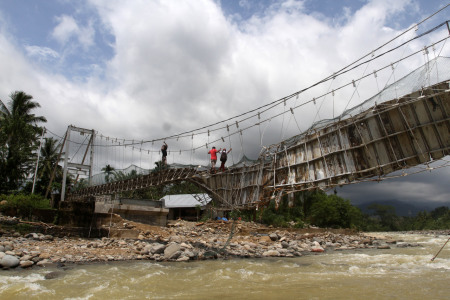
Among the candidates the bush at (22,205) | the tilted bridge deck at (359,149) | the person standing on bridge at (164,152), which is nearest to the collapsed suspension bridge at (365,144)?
the tilted bridge deck at (359,149)

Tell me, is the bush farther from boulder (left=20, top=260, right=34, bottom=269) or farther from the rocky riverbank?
boulder (left=20, top=260, right=34, bottom=269)

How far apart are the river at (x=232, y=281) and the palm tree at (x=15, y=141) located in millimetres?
21941

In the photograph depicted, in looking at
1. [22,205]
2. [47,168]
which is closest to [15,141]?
[47,168]

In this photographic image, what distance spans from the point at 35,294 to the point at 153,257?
5032 millimetres

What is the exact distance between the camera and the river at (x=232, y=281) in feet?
21.5

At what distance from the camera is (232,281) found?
7973mm

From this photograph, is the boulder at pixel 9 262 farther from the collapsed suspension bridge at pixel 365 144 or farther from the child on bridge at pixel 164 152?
the child on bridge at pixel 164 152

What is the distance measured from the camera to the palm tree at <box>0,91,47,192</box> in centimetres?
2672

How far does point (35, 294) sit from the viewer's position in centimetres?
659

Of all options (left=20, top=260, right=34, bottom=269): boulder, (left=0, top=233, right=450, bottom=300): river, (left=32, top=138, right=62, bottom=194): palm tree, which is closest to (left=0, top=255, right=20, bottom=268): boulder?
(left=20, top=260, right=34, bottom=269): boulder

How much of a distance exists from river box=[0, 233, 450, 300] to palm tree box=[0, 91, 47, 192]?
21.9m

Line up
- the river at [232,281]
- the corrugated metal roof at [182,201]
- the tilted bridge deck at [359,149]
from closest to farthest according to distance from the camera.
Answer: the river at [232,281], the tilted bridge deck at [359,149], the corrugated metal roof at [182,201]

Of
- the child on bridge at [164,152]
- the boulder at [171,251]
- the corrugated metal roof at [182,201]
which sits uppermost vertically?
the child on bridge at [164,152]

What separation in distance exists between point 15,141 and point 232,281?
88.8 feet
